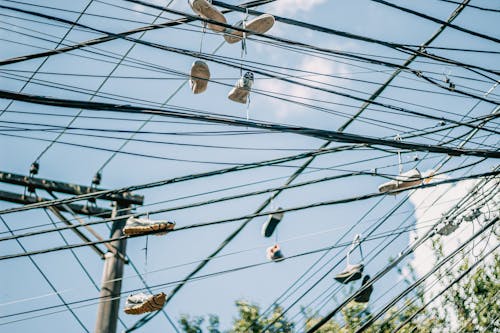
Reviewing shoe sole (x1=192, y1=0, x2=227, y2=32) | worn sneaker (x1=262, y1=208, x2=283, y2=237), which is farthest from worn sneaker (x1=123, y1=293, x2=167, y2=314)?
shoe sole (x1=192, y1=0, x2=227, y2=32)

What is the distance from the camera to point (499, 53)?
18.8ft

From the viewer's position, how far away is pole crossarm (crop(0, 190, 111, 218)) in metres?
6.26

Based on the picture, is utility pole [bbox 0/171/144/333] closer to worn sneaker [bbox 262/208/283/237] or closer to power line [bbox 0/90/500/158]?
worn sneaker [bbox 262/208/283/237]

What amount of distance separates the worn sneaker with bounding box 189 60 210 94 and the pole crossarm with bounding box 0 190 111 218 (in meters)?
2.03

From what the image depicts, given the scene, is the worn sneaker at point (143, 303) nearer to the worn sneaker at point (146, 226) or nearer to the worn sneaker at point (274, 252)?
the worn sneaker at point (146, 226)

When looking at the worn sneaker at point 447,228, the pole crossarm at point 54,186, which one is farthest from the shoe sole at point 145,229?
the worn sneaker at point 447,228

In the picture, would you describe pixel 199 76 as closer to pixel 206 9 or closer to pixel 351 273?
pixel 206 9

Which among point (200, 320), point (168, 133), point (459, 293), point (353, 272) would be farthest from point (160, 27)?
point (200, 320)

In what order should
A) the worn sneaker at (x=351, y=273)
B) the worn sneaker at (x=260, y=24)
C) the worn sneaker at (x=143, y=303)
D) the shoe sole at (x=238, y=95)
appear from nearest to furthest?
the worn sneaker at (x=260, y=24)
the shoe sole at (x=238, y=95)
the worn sneaker at (x=143, y=303)
the worn sneaker at (x=351, y=273)

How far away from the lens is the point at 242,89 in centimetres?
490

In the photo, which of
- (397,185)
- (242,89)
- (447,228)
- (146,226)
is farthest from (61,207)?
(447,228)

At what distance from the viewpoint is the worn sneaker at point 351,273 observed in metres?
6.45

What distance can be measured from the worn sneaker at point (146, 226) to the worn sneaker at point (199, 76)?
1076 mm

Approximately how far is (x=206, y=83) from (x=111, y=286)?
2172mm
